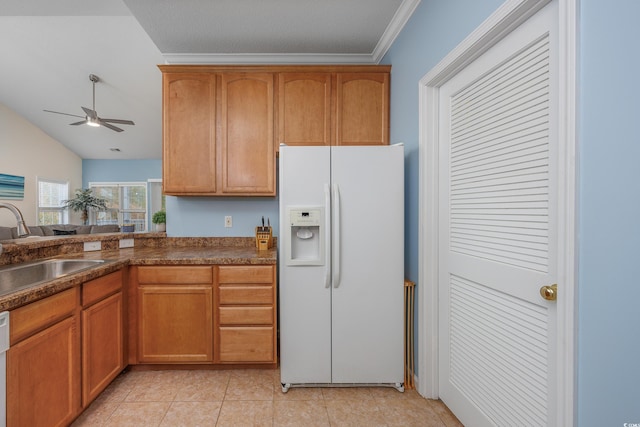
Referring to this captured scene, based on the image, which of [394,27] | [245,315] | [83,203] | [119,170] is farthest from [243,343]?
[119,170]

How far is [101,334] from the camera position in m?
1.84

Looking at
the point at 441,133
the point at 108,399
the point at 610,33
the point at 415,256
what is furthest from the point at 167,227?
the point at 610,33

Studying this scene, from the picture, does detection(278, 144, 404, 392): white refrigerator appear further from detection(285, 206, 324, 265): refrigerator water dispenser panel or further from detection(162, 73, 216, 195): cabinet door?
detection(162, 73, 216, 195): cabinet door

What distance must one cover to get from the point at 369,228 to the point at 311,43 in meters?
1.64

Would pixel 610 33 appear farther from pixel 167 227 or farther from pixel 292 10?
pixel 167 227

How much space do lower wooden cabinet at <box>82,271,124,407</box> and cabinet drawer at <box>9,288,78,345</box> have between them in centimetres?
12

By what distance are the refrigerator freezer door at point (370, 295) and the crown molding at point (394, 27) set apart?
Answer: 0.98 metres

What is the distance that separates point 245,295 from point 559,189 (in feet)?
6.29

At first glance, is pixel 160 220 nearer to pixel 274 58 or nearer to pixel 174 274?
pixel 174 274

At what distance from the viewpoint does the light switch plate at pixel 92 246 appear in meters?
2.42

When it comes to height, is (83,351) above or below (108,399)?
above

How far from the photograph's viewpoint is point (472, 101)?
159 centimetres

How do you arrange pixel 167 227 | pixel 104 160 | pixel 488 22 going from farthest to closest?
pixel 104 160, pixel 167 227, pixel 488 22

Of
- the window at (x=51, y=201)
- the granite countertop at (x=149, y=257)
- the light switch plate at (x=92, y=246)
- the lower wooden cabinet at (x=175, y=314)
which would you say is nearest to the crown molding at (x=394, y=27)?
the granite countertop at (x=149, y=257)
